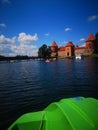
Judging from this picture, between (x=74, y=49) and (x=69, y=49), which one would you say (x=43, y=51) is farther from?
(x=74, y=49)

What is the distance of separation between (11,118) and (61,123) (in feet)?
17.5

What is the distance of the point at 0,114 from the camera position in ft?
28.5

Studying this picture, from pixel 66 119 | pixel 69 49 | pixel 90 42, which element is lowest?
pixel 66 119

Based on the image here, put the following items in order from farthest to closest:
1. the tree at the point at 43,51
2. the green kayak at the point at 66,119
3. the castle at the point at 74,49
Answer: the tree at the point at 43,51
the castle at the point at 74,49
the green kayak at the point at 66,119

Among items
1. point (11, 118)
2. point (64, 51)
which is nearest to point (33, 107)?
point (11, 118)

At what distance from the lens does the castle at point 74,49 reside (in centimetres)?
14812

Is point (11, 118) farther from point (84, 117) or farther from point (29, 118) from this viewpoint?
point (84, 117)

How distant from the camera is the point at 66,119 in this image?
333 cm

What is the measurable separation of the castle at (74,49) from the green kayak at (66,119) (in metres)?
141

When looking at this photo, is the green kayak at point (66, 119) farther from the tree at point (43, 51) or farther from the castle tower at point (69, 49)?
the castle tower at point (69, 49)

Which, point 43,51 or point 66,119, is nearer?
point 66,119

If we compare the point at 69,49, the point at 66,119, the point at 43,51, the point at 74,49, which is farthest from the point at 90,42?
the point at 66,119

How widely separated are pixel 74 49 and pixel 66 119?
551 ft

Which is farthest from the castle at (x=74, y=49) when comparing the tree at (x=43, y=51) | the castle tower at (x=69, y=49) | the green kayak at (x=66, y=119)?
the green kayak at (x=66, y=119)
